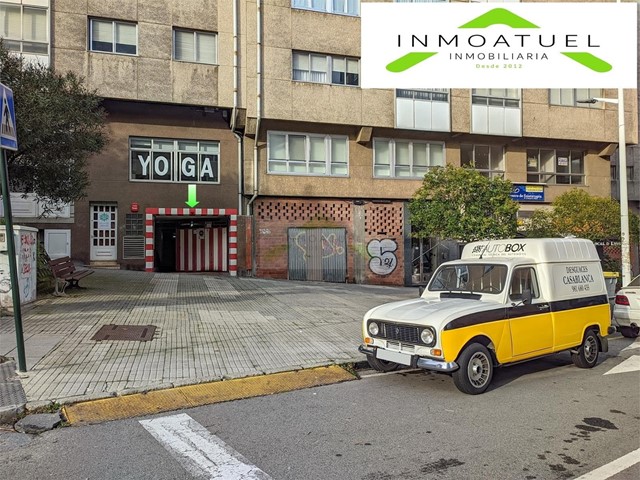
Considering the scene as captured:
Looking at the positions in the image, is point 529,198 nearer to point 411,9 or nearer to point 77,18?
point 411,9

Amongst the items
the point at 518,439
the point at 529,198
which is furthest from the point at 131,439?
the point at 529,198

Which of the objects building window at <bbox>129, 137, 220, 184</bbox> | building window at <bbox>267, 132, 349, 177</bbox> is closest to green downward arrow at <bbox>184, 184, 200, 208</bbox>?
building window at <bbox>129, 137, 220, 184</bbox>

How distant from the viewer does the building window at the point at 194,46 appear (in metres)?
20.0

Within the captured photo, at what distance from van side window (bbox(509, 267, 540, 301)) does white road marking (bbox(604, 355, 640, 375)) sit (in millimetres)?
1606

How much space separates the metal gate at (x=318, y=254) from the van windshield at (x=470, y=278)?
1376 centimetres

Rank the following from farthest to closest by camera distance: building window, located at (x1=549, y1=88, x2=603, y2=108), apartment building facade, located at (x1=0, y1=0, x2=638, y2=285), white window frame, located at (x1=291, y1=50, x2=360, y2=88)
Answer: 1. building window, located at (x1=549, y1=88, x2=603, y2=108)
2. white window frame, located at (x1=291, y1=50, x2=360, y2=88)
3. apartment building facade, located at (x1=0, y1=0, x2=638, y2=285)

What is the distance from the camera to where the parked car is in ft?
31.4

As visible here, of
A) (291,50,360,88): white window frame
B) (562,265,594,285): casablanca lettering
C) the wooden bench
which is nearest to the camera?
(562,265,594,285): casablanca lettering

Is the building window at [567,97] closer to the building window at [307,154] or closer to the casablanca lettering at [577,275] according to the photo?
the building window at [307,154]

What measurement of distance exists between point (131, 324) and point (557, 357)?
23.7 ft

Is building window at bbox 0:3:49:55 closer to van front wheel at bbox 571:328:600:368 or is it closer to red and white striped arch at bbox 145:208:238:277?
red and white striped arch at bbox 145:208:238:277

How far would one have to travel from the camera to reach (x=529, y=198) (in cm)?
2448

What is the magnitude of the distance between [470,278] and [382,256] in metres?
15.0

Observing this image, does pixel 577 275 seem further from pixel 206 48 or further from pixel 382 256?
pixel 206 48
